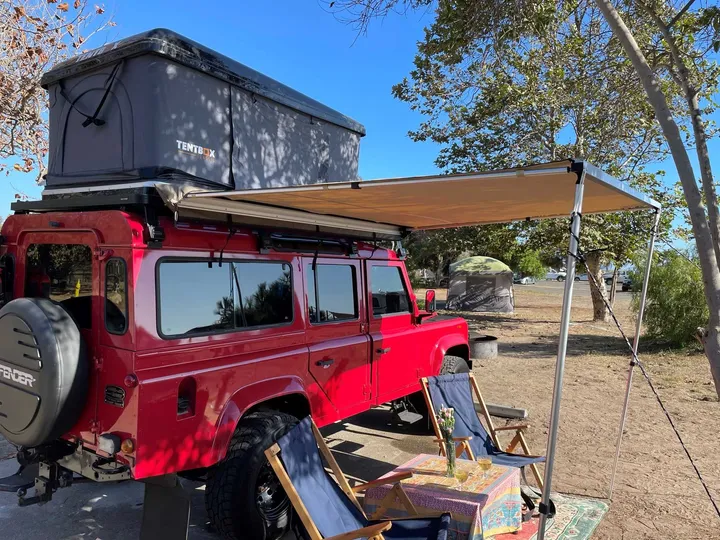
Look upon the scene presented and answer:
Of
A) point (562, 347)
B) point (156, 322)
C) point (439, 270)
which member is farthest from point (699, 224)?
point (439, 270)

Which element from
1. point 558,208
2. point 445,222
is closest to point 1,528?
point 445,222

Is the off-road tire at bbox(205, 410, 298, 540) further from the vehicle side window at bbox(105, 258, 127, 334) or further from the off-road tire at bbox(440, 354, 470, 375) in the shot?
the off-road tire at bbox(440, 354, 470, 375)

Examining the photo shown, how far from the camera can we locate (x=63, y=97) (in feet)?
13.1

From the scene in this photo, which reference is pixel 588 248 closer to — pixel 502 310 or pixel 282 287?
pixel 502 310

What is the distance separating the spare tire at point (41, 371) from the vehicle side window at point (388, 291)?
2641 millimetres

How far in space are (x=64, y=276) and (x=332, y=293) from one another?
1.99m

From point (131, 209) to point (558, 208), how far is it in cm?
330

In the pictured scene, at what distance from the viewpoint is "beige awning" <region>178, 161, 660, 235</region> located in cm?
273

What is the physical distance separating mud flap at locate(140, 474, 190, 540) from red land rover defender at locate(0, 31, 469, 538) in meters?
0.02

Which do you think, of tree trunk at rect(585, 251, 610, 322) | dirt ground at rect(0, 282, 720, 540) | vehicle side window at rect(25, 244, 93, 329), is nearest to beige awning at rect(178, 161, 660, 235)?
vehicle side window at rect(25, 244, 93, 329)

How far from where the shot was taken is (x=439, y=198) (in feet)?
11.4

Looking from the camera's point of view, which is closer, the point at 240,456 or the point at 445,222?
the point at 240,456

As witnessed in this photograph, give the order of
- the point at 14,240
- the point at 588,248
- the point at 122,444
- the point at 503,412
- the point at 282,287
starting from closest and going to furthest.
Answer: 1. the point at 122,444
2. the point at 14,240
3. the point at 282,287
4. the point at 503,412
5. the point at 588,248

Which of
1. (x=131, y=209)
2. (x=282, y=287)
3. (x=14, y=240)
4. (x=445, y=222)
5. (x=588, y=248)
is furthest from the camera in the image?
(x=588, y=248)
